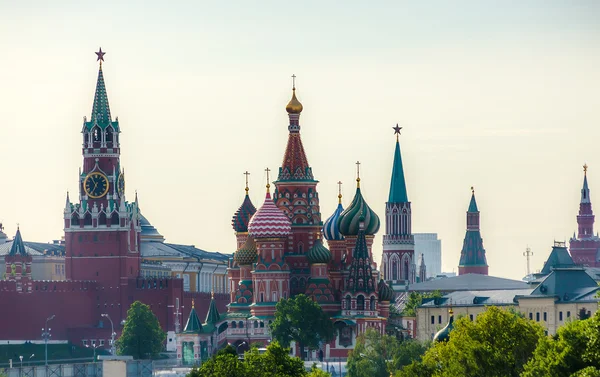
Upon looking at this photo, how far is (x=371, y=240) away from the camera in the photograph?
19650 cm

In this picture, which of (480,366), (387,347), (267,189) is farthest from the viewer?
(267,189)

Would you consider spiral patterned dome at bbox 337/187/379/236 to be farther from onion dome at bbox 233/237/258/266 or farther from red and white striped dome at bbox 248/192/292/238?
onion dome at bbox 233/237/258/266

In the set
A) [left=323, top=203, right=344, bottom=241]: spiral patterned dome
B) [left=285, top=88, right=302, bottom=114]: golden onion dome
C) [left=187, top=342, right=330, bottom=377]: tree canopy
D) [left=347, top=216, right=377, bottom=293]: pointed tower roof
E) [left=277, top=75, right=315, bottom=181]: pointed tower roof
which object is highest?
[left=285, top=88, right=302, bottom=114]: golden onion dome

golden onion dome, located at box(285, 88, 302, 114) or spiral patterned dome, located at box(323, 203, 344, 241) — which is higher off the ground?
golden onion dome, located at box(285, 88, 302, 114)

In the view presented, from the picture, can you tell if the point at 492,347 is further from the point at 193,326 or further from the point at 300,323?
the point at 193,326

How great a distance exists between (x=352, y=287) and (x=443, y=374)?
67587 millimetres

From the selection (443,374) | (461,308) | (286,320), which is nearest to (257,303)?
(286,320)

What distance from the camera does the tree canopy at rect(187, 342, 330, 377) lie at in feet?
380

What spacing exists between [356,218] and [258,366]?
76.7 metres

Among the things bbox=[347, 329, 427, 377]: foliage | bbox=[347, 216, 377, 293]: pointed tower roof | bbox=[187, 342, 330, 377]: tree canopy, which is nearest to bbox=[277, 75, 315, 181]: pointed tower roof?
bbox=[347, 216, 377, 293]: pointed tower roof

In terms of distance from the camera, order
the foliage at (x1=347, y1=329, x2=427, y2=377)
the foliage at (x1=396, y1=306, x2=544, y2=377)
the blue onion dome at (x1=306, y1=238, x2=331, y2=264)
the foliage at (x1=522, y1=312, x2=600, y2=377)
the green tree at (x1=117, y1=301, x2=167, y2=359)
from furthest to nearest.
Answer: the green tree at (x1=117, y1=301, x2=167, y2=359)
the blue onion dome at (x1=306, y1=238, x2=331, y2=264)
the foliage at (x1=347, y1=329, x2=427, y2=377)
the foliage at (x1=396, y1=306, x2=544, y2=377)
the foliage at (x1=522, y1=312, x2=600, y2=377)

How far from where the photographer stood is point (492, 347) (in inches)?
4626

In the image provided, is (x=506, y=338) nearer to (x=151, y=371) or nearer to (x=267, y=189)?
(x=151, y=371)

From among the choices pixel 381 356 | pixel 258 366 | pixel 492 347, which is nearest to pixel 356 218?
pixel 381 356
